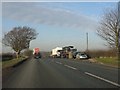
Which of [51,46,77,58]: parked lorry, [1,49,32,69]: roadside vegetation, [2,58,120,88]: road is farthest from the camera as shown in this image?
[51,46,77,58]: parked lorry

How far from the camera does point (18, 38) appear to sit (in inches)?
3332

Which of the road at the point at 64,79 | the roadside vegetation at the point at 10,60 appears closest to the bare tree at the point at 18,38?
the roadside vegetation at the point at 10,60

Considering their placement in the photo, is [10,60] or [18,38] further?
[18,38]

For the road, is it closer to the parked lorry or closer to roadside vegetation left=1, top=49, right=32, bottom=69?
roadside vegetation left=1, top=49, right=32, bottom=69

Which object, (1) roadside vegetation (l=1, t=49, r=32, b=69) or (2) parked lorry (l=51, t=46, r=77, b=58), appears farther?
(2) parked lorry (l=51, t=46, r=77, b=58)

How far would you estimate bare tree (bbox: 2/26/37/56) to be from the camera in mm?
83875

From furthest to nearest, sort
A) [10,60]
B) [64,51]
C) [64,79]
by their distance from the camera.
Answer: [64,51] < [10,60] < [64,79]

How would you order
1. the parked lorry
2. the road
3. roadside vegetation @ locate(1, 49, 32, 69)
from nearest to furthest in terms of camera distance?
1. the road
2. roadside vegetation @ locate(1, 49, 32, 69)
3. the parked lorry

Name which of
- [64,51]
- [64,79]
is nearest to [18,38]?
[64,51]

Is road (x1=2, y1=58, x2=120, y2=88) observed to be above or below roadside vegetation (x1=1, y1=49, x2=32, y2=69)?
above

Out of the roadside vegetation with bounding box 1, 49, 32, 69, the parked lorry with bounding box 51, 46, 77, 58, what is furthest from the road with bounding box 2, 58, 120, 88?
the parked lorry with bounding box 51, 46, 77, 58

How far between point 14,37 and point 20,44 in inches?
133

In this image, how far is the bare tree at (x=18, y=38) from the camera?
275ft

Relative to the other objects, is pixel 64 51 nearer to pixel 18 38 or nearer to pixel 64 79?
pixel 18 38
